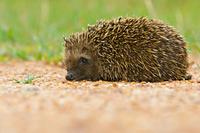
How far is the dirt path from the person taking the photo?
497 cm

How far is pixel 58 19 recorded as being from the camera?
16.6 m

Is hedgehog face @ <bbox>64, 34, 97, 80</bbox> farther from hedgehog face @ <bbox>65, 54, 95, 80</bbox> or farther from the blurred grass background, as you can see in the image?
the blurred grass background

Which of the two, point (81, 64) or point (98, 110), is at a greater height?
point (81, 64)

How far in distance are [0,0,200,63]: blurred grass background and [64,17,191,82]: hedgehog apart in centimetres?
130

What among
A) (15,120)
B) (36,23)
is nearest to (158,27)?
(15,120)

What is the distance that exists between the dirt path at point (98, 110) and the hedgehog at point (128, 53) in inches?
50.1

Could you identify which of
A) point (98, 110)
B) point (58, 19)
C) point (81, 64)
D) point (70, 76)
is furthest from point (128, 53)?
point (58, 19)

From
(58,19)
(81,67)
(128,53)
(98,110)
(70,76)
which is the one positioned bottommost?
(98,110)

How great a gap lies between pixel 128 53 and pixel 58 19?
25.0 feet

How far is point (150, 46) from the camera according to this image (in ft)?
30.0

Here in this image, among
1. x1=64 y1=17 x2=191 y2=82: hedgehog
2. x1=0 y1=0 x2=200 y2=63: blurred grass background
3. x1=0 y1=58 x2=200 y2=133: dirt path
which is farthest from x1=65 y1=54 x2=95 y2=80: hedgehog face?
x1=0 y1=0 x2=200 y2=63: blurred grass background

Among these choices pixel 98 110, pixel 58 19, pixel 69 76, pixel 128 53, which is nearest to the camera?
pixel 98 110

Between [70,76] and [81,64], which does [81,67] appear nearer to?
[81,64]

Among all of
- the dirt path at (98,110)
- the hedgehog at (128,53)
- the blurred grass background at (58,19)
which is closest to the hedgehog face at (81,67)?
the hedgehog at (128,53)
